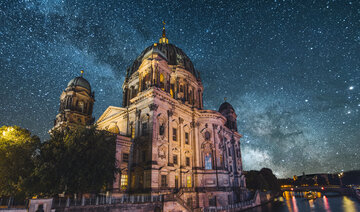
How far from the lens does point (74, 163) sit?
18094 millimetres

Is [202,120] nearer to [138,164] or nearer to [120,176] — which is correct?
[138,164]

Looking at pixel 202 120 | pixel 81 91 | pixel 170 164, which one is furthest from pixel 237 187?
pixel 81 91

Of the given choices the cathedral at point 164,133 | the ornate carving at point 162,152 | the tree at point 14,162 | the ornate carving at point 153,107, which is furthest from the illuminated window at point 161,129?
the tree at point 14,162

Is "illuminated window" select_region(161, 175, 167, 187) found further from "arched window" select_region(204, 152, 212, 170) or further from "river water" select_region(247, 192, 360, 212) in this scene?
"river water" select_region(247, 192, 360, 212)

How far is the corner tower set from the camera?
1709 inches

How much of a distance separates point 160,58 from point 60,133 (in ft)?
65.2

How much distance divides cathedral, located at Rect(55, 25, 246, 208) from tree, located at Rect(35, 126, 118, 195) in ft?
24.0

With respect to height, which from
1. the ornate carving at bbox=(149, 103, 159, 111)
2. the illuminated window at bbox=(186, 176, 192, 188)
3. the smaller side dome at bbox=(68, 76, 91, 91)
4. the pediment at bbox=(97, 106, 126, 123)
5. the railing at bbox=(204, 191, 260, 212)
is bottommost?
the railing at bbox=(204, 191, 260, 212)

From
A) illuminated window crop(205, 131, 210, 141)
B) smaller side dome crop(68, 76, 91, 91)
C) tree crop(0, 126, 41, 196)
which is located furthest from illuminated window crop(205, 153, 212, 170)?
smaller side dome crop(68, 76, 91, 91)

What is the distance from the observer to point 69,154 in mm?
17984

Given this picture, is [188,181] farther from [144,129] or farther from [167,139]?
[144,129]

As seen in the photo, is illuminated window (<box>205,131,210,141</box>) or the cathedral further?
illuminated window (<box>205,131,210,141</box>)

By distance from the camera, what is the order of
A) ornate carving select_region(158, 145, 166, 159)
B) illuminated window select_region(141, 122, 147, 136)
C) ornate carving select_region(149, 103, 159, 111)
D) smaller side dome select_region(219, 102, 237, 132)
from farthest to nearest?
smaller side dome select_region(219, 102, 237, 132)
illuminated window select_region(141, 122, 147, 136)
ornate carving select_region(149, 103, 159, 111)
ornate carving select_region(158, 145, 166, 159)

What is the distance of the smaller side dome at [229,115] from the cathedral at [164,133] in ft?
36.1
